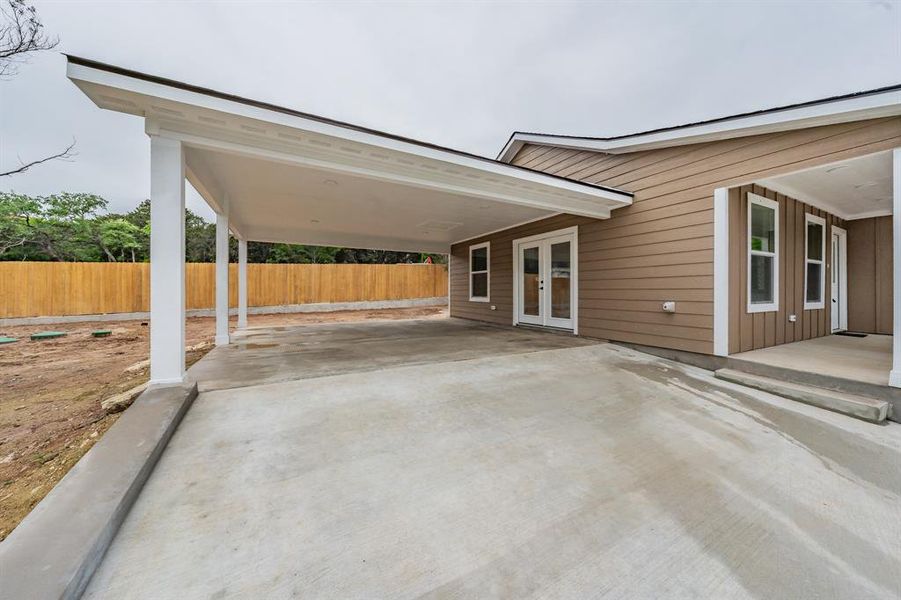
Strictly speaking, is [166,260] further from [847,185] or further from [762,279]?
[847,185]

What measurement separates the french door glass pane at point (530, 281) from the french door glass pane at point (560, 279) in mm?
424

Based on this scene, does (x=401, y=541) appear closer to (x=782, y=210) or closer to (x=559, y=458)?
(x=559, y=458)

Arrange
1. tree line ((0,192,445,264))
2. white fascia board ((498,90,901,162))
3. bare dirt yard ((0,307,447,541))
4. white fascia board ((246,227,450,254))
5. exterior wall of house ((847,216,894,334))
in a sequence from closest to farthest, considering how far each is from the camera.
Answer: bare dirt yard ((0,307,447,541)) < white fascia board ((498,90,901,162)) < exterior wall of house ((847,216,894,334)) < white fascia board ((246,227,450,254)) < tree line ((0,192,445,264))

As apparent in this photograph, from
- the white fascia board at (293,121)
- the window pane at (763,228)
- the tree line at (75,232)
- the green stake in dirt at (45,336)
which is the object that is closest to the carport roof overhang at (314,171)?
the white fascia board at (293,121)

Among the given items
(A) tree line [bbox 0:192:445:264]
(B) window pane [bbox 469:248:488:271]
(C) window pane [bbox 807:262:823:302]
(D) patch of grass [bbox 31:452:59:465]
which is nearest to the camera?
(D) patch of grass [bbox 31:452:59:465]

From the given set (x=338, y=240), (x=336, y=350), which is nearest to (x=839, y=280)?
(x=336, y=350)

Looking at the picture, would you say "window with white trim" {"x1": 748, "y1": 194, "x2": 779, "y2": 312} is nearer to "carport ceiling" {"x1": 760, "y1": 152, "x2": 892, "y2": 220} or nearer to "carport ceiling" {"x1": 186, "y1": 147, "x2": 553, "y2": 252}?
"carport ceiling" {"x1": 760, "y1": 152, "x2": 892, "y2": 220}

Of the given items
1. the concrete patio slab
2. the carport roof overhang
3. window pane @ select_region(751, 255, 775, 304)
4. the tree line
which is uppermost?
the tree line

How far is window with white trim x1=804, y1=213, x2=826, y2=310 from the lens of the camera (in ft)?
17.0

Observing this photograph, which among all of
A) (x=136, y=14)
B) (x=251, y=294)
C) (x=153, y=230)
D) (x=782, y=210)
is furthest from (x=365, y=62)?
(x=782, y=210)

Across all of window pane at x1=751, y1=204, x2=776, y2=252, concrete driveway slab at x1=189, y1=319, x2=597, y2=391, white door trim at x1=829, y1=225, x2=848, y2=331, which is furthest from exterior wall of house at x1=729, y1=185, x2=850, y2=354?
concrete driveway slab at x1=189, y1=319, x2=597, y2=391

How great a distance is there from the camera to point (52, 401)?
300cm

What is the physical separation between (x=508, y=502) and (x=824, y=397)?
3.33 m

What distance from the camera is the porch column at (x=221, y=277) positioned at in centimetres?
504
